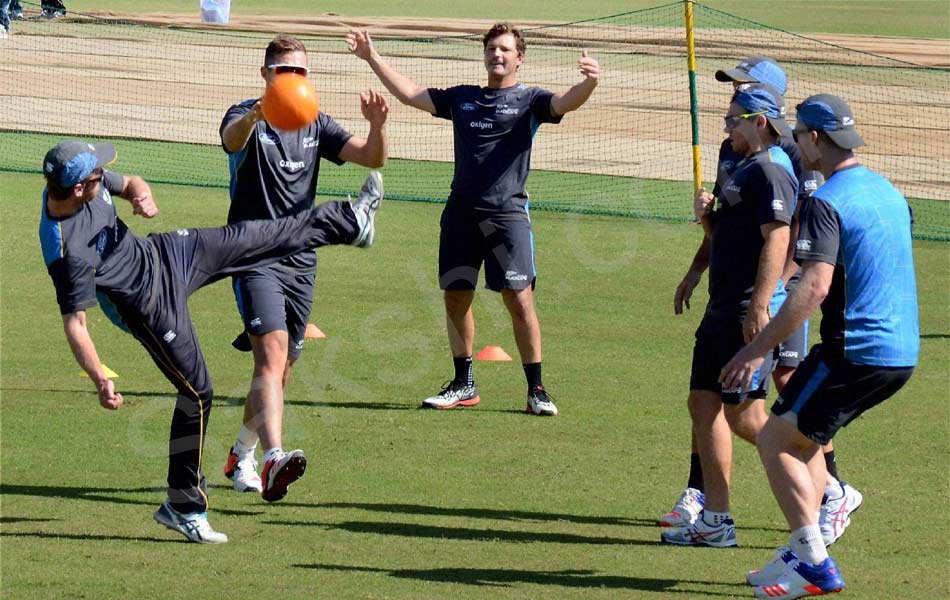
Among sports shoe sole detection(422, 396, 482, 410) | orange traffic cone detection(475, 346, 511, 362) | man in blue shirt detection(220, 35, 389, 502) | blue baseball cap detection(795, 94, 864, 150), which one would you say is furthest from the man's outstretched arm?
blue baseball cap detection(795, 94, 864, 150)

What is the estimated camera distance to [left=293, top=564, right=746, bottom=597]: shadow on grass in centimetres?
659

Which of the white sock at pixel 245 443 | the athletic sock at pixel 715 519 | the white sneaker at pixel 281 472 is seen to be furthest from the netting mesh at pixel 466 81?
the white sneaker at pixel 281 472

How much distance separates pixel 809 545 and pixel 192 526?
297 cm

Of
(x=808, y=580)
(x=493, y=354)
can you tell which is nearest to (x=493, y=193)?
(x=493, y=354)

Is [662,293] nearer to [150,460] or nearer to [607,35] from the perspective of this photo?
[150,460]

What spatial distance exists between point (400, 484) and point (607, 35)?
120ft

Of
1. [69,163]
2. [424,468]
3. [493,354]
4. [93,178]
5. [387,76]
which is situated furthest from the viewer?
[493,354]

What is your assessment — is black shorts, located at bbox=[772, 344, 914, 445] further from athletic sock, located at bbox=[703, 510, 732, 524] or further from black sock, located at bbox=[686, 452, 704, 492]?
black sock, located at bbox=[686, 452, 704, 492]

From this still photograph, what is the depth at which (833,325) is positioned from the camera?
6.32m

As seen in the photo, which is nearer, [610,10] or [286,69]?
[286,69]

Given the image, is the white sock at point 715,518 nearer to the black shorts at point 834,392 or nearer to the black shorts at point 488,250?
the black shorts at point 834,392

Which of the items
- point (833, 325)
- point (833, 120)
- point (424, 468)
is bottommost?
point (424, 468)

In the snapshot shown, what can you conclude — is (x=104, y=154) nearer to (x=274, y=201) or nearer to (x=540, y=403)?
(x=274, y=201)

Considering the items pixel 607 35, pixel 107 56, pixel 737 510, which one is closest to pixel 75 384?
pixel 737 510
